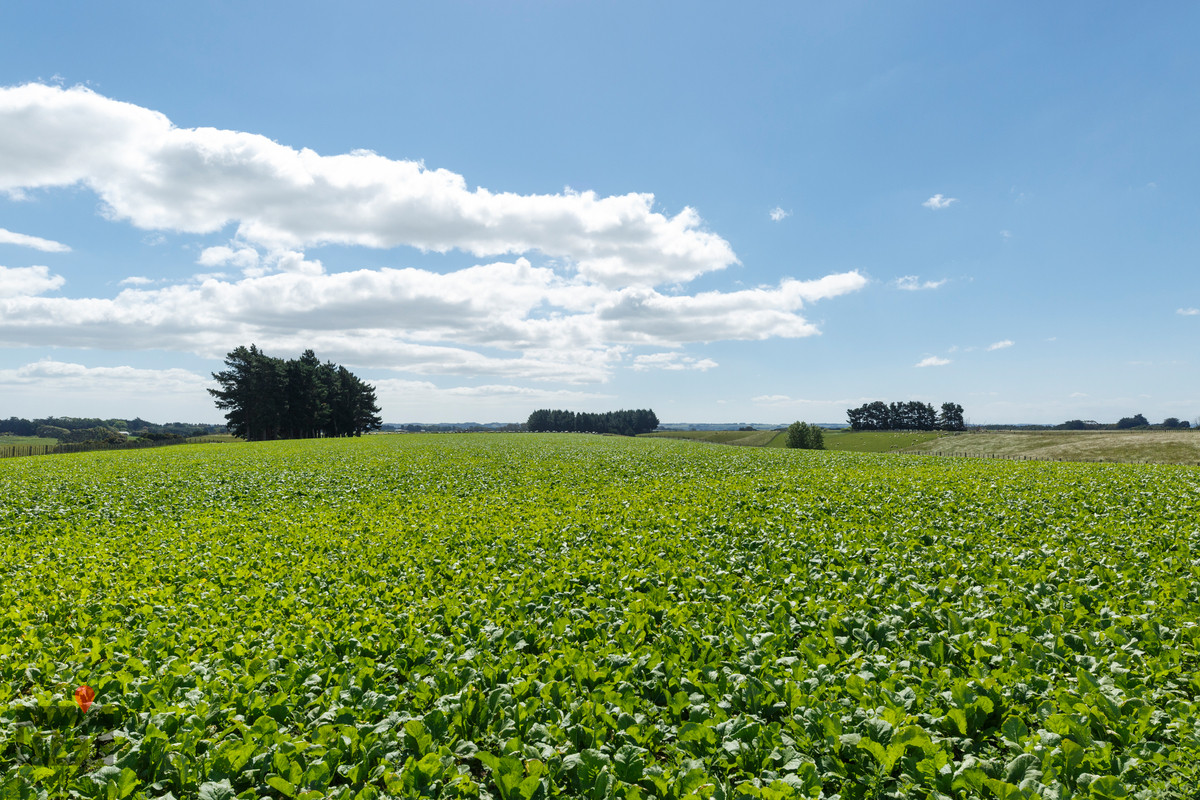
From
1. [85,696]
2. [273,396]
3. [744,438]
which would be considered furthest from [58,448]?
[744,438]

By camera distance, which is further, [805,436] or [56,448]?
[805,436]

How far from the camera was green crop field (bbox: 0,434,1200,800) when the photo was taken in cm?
451

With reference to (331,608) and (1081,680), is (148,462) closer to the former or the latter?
(331,608)

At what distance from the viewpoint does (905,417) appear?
181750mm

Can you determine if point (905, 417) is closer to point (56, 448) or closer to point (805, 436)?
point (805, 436)

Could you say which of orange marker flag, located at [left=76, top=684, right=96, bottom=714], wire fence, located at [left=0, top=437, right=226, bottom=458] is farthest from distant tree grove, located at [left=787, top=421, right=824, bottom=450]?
orange marker flag, located at [left=76, top=684, right=96, bottom=714]

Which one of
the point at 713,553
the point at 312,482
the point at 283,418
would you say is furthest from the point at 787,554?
the point at 283,418

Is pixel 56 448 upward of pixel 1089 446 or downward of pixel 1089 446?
upward

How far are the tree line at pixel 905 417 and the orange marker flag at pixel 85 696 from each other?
19953 centimetres

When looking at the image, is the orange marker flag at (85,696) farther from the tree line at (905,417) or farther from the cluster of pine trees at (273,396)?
the tree line at (905,417)

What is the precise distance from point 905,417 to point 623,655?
7980 inches

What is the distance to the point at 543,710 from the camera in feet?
18.1

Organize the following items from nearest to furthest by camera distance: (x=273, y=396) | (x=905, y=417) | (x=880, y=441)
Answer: (x=273, y=396)
(x=880, y=441)
(x=905, y=417)

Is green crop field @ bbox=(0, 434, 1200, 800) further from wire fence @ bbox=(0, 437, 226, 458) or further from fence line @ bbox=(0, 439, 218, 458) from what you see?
fence line @ bbox=(0, 439, 218, 458)
